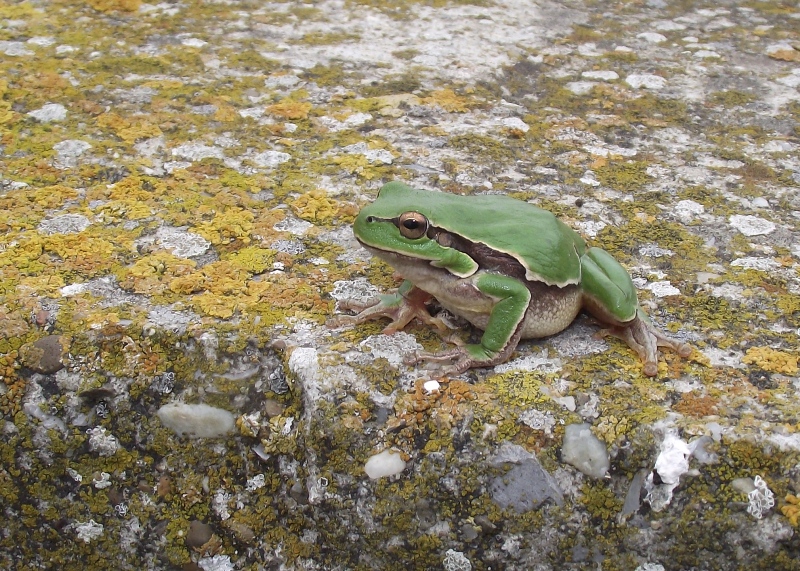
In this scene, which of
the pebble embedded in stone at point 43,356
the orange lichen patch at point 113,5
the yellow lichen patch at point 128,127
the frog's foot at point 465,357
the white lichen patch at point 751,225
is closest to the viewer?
the frog's foot at point 465,357

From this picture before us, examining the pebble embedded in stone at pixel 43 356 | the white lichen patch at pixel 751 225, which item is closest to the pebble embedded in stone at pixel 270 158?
the pebble embedded in stone at pixel 43 356

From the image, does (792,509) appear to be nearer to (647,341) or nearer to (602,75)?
(647,341)

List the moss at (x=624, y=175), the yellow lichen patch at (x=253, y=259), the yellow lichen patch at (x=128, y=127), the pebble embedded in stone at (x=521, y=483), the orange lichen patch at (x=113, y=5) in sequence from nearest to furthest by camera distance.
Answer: the pebble embedded in stone at (x=521, y=483), the yellow lichen patch at (x=253, y=259), the moss at (x=624, y=175), the yellow lichen patch at (x=128, y=127), the orange lichen patch at (x=113, y=5)

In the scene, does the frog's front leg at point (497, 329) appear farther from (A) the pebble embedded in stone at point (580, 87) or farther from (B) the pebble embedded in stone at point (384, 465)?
(A) the pebble embedded in stone at point (580, 87)

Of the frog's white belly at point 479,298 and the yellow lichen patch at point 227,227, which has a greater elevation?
the frog's white belly at point 479,298

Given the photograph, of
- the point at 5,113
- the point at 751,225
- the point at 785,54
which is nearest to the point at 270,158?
the point at 5,113

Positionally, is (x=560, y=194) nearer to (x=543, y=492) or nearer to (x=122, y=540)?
(x=543, y=492)
